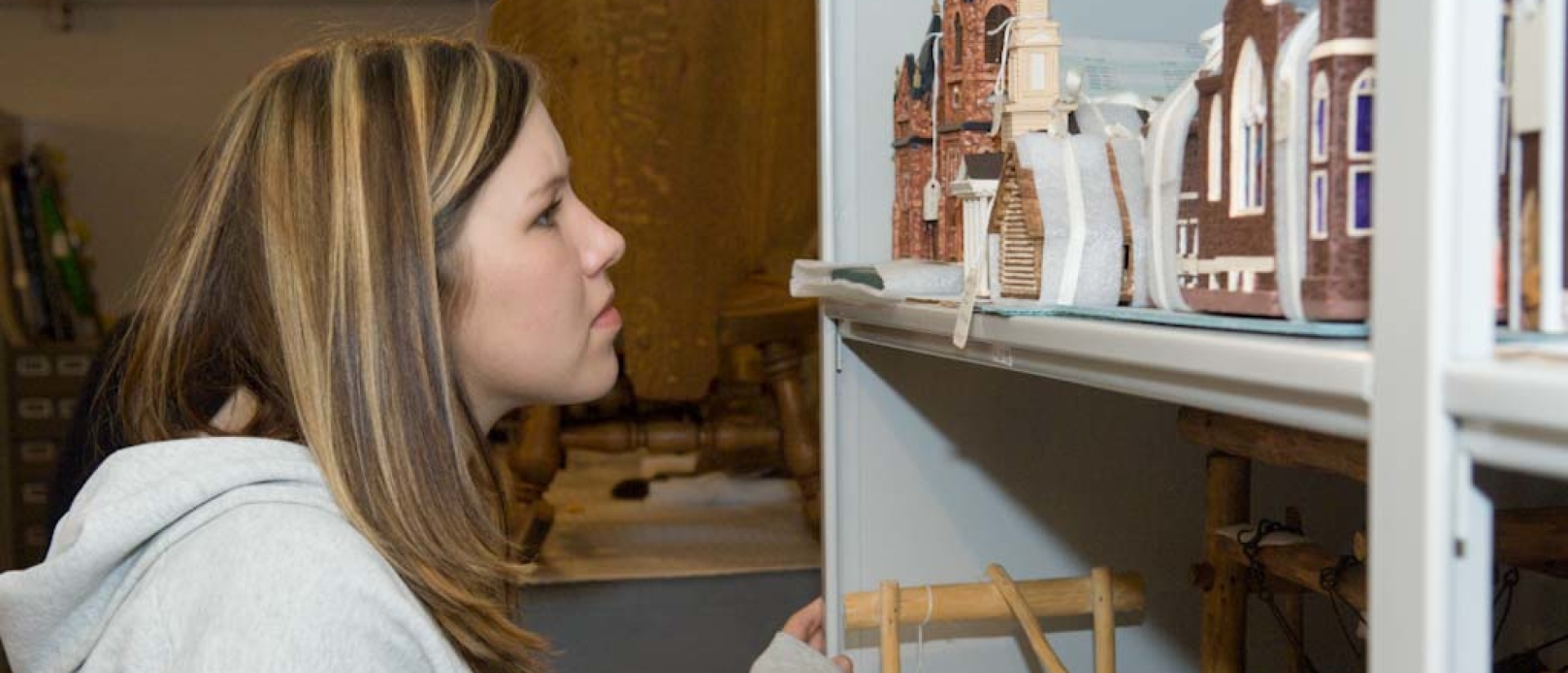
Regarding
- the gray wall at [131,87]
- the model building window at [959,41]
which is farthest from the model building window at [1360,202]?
the gray wall at [131,87]

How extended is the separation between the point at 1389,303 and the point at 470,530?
0.67m

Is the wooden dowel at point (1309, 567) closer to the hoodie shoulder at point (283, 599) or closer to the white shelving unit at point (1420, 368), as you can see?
the white shelving unit at point (1420, 368)

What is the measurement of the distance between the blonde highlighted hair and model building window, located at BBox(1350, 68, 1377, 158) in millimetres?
567

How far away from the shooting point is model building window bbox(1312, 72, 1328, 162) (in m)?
0.55

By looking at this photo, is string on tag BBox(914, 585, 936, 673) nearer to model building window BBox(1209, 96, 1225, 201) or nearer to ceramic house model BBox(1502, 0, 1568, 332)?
model building window BBox(1209, 96, 1225, 201)

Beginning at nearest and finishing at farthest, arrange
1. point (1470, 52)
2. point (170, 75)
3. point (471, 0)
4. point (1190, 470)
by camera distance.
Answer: point (1470, 52)
point (1190, 470)
point (471, 0)
point (170, 75)

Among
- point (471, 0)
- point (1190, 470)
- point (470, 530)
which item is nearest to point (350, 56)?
point (470, 530)

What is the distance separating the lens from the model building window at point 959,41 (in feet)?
3.37

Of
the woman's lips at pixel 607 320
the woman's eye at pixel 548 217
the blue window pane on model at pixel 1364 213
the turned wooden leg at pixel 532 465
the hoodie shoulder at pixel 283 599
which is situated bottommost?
the turned wooden leg at pixel 532 465

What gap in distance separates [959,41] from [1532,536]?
19.6 inches

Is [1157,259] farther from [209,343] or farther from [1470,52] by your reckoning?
[209,343]

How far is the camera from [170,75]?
166 inches

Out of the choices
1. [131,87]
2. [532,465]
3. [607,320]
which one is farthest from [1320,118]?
[131,87]

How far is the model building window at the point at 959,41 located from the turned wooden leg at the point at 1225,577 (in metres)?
0.37
